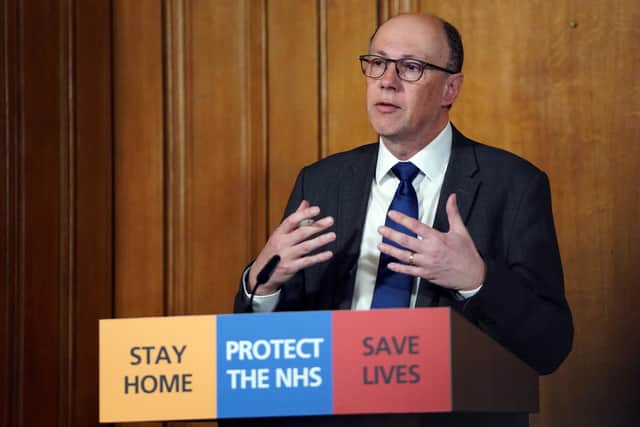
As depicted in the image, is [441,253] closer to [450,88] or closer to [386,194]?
[386,194]

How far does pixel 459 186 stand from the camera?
243 cm

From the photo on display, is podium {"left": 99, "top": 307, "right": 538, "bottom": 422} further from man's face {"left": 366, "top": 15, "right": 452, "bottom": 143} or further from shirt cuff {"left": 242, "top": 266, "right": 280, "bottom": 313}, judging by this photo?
man's face {"left": 366, "top": 15, "right": 452, "bottom": 143}

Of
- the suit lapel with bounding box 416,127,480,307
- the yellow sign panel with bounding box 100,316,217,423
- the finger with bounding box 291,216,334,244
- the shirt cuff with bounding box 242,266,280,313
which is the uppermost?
the suit lapel with bounding box 416,127,480,307

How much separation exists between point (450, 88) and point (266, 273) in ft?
2.59

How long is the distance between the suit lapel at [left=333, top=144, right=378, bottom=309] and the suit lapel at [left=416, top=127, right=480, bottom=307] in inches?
7.7

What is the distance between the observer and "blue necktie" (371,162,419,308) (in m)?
2.28

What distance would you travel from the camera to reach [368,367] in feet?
4.96

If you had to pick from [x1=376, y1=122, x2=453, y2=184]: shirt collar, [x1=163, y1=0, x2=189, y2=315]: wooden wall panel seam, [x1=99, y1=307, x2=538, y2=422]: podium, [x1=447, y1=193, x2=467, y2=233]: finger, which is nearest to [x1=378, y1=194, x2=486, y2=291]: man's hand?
[x1=447, y1=193, x2=467, y2=233]: finger

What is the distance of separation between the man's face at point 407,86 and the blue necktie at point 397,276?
0.47 feet

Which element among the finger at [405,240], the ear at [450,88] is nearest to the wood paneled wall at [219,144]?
the ear at [450,88]

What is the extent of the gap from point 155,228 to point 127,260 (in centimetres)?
14

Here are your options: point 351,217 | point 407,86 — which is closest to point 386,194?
point 351,217

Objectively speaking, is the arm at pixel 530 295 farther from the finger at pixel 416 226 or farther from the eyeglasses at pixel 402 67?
the eyeglasses at pixel 402 67

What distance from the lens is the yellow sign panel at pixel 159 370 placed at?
5.10ft
